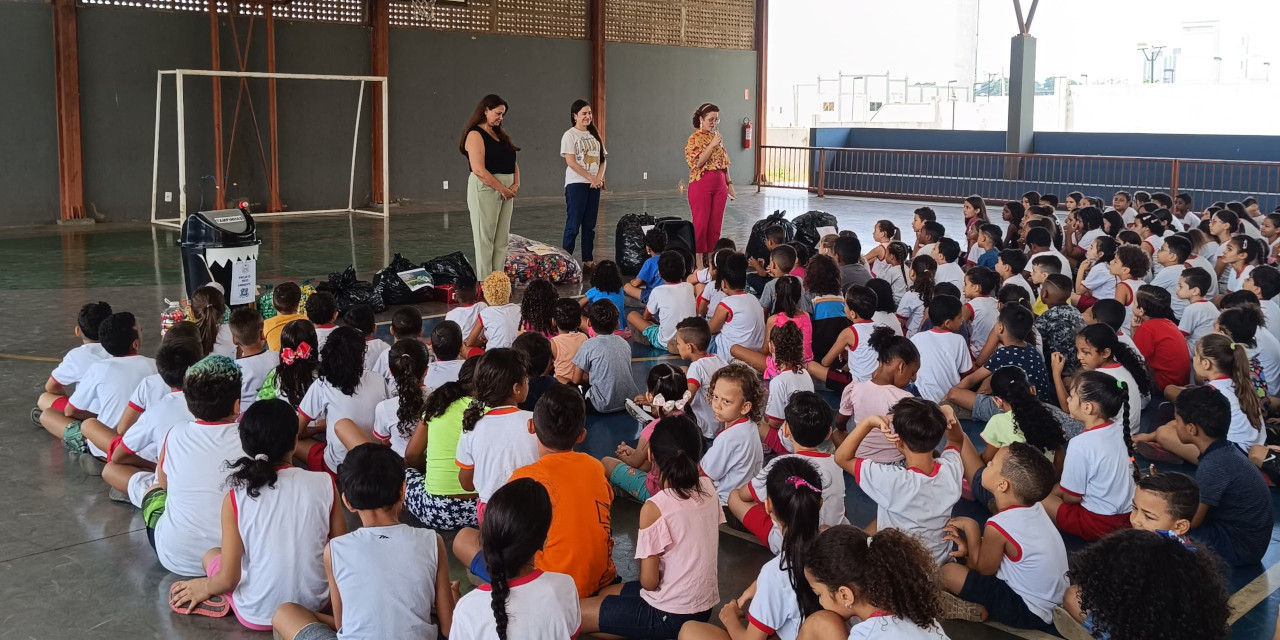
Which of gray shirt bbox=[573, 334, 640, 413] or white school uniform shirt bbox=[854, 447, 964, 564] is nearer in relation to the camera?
white school uniform shirt bbox=[854, 447, 964, 564]

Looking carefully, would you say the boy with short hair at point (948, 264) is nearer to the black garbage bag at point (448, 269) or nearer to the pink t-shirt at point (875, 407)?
the pink t-shirt at point (875, 407)

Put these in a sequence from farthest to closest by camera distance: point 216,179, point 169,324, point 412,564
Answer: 1. point 216,179
2. point 169,324
3. point 412,564

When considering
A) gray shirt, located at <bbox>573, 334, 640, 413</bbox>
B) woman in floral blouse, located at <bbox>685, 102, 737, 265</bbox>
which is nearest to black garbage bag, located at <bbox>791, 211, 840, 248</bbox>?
woman in floral blouse, located at <bbox>685, 102, 737, 265</bbox>

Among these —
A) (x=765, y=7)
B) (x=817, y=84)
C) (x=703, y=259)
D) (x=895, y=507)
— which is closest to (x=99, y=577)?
(x=895, y=507)

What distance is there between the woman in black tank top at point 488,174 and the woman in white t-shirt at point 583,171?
2.67 feet

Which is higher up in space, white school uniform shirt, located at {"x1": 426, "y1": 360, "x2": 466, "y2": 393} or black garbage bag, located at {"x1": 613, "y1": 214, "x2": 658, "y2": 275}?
black garbage bag, located at {"x1": 613, "y1": 214, "x2": 658, "y2": 275}

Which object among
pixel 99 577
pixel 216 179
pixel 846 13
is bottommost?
pixel 99 577

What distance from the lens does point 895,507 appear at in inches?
142

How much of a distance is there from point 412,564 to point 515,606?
475 mm

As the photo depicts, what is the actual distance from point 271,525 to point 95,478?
189 centimetres

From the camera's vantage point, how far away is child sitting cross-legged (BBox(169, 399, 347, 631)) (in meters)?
3.17

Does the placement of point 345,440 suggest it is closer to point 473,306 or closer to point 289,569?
point 289,569

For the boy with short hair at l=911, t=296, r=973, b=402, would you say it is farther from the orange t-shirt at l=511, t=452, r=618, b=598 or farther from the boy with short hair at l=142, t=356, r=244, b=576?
the boy with short hair at l=142, t=356, r=244, b=576

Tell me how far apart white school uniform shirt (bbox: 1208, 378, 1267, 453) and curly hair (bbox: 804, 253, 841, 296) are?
7.19 ft
